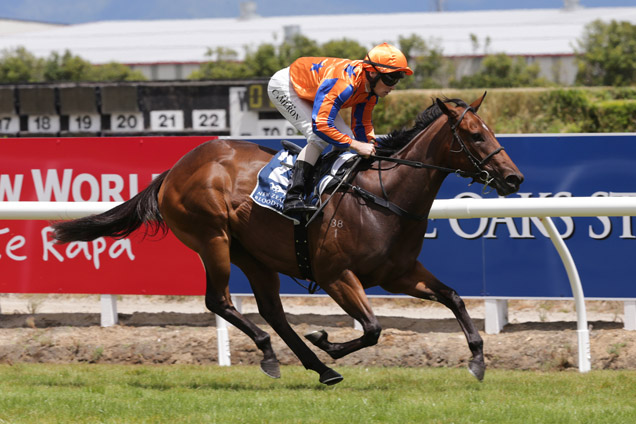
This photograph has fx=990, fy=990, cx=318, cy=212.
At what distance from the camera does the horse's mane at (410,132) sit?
5.23 m

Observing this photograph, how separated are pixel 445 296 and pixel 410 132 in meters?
0.90

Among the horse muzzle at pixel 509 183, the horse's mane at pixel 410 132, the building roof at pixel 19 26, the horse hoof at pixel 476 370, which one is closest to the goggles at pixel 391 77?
the horse's mane at pixel 410 132

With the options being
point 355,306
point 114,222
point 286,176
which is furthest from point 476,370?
point 114,222

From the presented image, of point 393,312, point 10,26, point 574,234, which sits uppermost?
point 10,26

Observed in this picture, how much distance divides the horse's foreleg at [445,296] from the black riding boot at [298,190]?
61 cm

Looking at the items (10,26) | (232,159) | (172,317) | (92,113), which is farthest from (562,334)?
(10,26)

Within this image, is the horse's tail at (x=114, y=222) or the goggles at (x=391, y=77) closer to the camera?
the goggles at (x=391, y=77)

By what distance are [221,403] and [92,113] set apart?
10957 mm

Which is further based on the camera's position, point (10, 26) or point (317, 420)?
point (10, 26)

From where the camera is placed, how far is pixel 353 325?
695cm

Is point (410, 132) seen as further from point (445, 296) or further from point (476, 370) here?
point (476, 370)

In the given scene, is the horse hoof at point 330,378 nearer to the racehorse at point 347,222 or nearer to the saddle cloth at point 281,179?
the racehorse at point 347,222

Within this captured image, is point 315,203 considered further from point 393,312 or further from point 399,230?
point 393,312

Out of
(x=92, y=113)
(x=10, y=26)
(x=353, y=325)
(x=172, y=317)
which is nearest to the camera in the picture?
(x=353, y=325)
